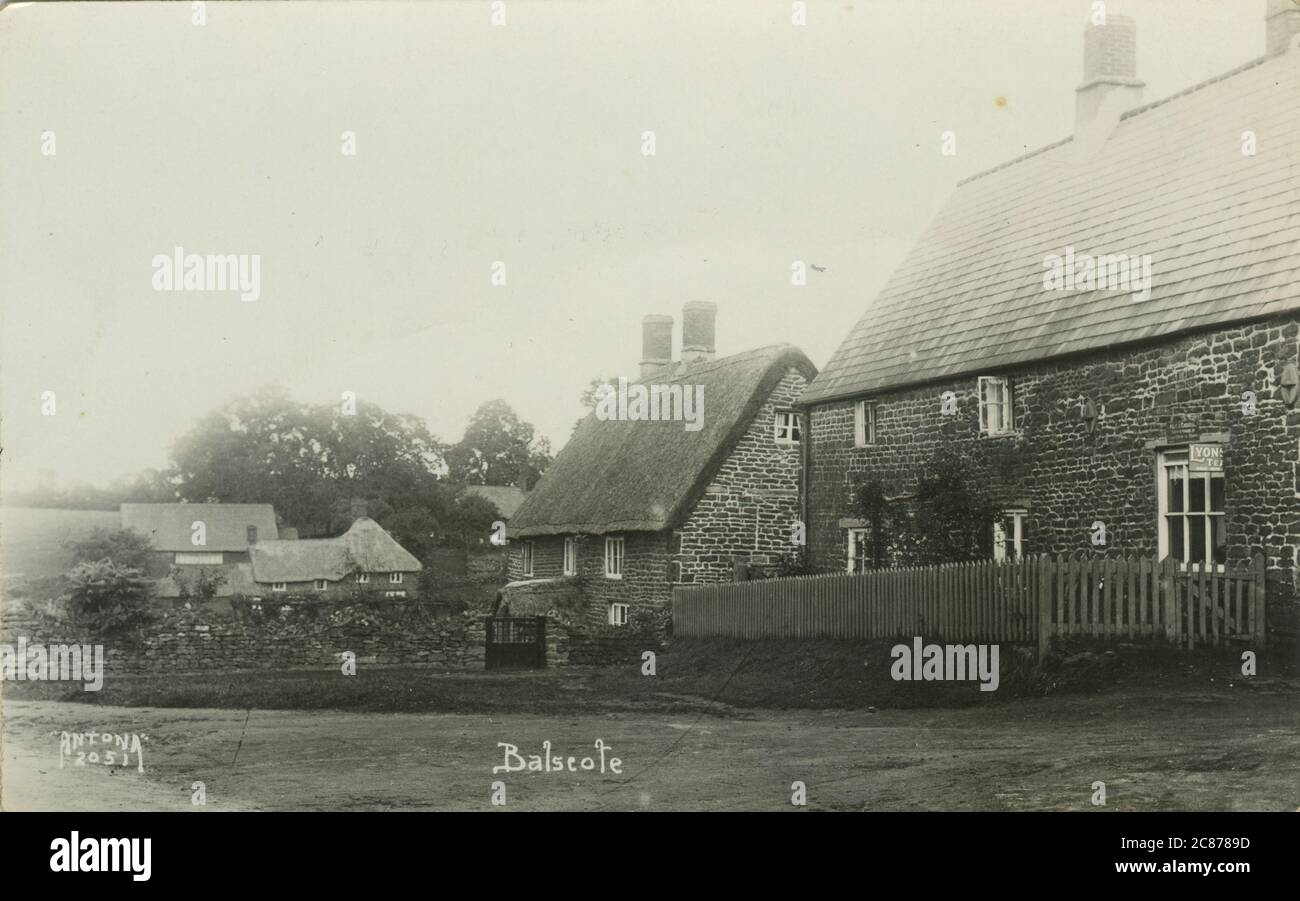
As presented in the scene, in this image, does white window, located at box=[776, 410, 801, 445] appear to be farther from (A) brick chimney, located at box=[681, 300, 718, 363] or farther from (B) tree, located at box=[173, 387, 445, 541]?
(B) tree, located at box=[173, 387, 445, 541]

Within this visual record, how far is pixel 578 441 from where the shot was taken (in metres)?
14.5

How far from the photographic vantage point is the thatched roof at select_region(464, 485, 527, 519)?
1360 cm

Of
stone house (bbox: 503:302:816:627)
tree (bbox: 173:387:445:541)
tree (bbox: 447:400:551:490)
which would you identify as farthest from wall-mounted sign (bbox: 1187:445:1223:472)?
tree (bbox: 173:387:445:541)

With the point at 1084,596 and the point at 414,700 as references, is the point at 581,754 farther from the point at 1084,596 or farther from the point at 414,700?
the point at 1084,596

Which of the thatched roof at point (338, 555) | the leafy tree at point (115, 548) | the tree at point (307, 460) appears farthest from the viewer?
the thatched roof at point (338, 555)

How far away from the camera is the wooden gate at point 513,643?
1457 cm

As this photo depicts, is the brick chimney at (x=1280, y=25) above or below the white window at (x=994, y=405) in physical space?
above

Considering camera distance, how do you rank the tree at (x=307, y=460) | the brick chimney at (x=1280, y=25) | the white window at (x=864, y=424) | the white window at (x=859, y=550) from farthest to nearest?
the white window at (x=864, y=424) < the white window at (x=859, y=550) < the brick chimney at (x=1280, y=25) < the tree at (x=307, y=460)

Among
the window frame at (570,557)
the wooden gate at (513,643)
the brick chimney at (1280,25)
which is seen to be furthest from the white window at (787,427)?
the brick chimney at (1280,25)

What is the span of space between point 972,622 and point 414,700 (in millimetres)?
6271

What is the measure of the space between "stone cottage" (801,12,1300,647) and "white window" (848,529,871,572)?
3 cm

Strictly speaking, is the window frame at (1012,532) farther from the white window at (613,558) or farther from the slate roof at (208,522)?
the slate roof at (208,522)

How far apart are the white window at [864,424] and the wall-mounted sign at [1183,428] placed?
4.71 m
